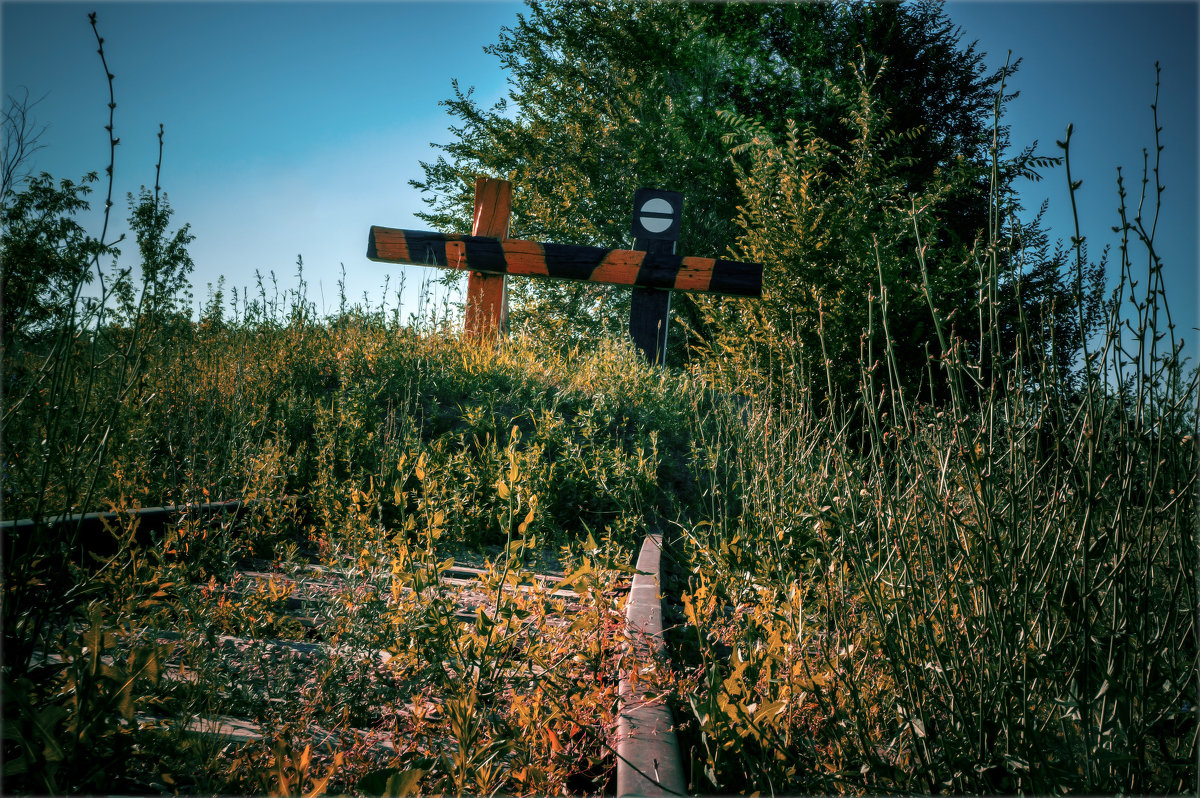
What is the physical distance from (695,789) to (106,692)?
1549mm

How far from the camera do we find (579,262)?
6.76 m

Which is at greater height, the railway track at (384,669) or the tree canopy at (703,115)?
the tree canopy at (703,115)

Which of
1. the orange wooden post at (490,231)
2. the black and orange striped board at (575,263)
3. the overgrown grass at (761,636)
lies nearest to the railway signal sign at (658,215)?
the black and orange striped board at (575,263)

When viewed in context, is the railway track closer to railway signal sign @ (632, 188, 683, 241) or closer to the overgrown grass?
the overgrown grass

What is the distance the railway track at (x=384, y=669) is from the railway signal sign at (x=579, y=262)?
4655 mm

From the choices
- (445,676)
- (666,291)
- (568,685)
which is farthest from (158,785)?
(666,291)

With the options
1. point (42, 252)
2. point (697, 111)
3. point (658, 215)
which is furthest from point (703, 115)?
point (42, 252)

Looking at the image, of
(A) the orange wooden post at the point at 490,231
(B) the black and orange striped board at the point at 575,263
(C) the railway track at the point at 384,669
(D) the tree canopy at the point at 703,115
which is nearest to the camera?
(C) the railway track at the point at 384,669

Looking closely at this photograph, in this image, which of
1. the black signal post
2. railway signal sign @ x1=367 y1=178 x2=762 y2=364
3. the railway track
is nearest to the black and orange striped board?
railway signal sign @ x1=367 y1=178 x2=762 y2=364

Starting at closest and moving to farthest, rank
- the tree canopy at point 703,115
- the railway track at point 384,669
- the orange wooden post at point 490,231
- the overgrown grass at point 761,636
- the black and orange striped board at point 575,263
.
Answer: the overgrown grass at point 761,636, the railway track at point 384,669, the black and orange striped board at point 575,263, the orange wooden post at point 490,231, the tree canopy at point 703,115

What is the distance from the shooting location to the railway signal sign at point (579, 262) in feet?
21.9

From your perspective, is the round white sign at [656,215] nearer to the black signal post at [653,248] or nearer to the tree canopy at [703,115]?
the black signal post at [653,248]

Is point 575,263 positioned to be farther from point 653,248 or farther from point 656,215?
point 656,215

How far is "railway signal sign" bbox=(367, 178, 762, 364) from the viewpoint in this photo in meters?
6.67
